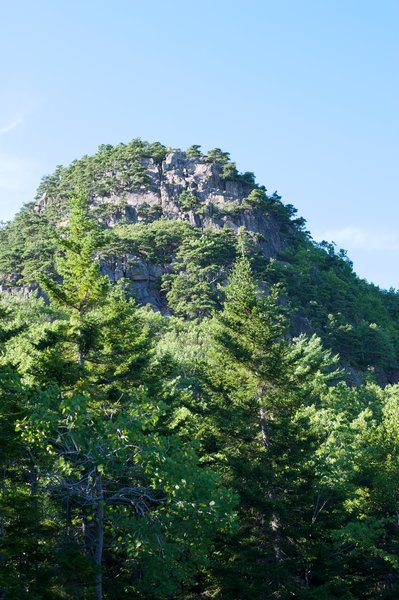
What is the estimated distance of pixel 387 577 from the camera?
2100cm

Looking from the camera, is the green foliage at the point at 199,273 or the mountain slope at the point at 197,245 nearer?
the green foliage at the point at 199,273

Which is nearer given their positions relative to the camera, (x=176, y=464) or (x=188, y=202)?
(x=176, y=464)

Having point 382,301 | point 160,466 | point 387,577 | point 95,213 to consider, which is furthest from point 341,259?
point 160,466

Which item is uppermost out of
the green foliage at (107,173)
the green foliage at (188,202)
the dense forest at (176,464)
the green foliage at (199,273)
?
the green foliage at (107,173)

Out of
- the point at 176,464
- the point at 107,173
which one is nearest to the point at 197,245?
the point at 107,173

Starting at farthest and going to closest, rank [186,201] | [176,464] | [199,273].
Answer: [186,201]
[199,273]
[176,464]

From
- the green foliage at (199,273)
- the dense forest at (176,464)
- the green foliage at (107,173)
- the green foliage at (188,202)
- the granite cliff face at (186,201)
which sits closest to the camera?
the dense forest at (176,464)

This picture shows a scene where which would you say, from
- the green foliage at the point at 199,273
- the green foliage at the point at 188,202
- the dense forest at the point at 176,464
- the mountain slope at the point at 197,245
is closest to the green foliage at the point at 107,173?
the mountain slope at the point at 197,245

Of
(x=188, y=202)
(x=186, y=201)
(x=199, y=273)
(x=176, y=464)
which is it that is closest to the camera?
(x=176, y=464)

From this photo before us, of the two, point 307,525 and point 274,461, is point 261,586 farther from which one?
point 274,461

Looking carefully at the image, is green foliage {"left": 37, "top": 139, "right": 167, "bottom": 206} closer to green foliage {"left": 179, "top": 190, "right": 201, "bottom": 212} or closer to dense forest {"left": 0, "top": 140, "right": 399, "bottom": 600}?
green foliage {"left": 179, "top": 190, "right": 201, "bottom": 212}

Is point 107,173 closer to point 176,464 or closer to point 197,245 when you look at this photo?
point 197,245

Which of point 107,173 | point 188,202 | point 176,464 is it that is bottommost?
point 176,464

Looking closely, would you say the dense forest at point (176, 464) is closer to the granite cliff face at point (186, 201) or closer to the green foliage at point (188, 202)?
the granite cliff face at point (186, 201)
